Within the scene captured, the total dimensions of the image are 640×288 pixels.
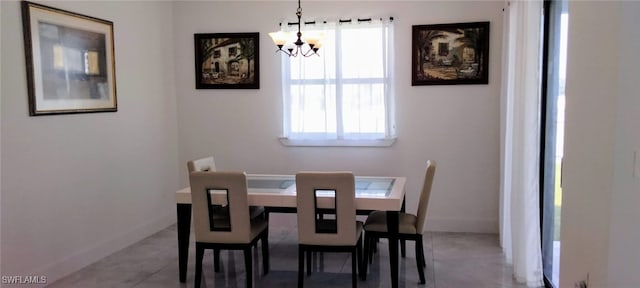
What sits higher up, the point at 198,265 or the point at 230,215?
the point at 230,215

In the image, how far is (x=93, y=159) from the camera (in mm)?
3967

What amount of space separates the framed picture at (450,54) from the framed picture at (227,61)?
1.65 m

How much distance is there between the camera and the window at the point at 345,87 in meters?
4.68

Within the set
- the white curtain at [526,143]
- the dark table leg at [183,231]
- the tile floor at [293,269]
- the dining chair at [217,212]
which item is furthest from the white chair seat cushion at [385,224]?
the dark table leg at [183,231]

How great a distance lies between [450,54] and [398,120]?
81 centimetres

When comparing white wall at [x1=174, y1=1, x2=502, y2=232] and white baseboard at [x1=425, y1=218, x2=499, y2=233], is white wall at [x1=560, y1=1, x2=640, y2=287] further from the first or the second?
white baseboard at [x1=425, y1=218, x2=499, y2=233]

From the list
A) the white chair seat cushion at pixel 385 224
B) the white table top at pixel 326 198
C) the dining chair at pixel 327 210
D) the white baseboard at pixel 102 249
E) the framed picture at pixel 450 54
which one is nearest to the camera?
the dining chair at pixel 327 210

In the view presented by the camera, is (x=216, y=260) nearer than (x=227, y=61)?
Yes

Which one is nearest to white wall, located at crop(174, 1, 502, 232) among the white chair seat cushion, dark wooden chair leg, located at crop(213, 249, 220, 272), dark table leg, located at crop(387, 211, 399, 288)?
the white chair seat cushion

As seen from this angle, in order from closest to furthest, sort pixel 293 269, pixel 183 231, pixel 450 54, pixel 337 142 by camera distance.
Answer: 1. pixel 183 231
2. pixel 293 269
3. pixel 450 54
4. pixel 337 142

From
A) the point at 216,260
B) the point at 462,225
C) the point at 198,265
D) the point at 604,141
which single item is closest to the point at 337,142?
the point at 462,225

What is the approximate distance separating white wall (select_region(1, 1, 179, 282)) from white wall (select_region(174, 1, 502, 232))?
0.33m

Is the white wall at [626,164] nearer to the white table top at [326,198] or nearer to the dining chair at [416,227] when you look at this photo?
the white table top at [326,198]

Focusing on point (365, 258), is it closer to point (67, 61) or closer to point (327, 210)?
point (327, 210)
